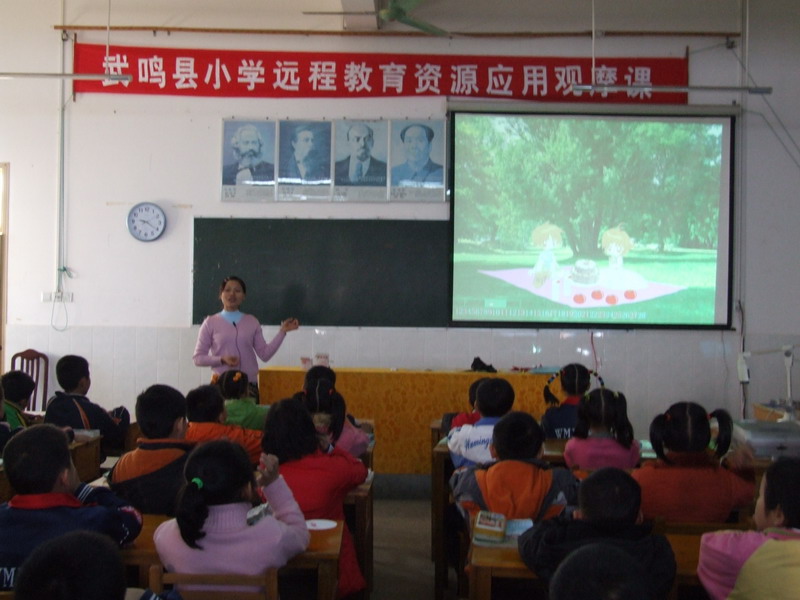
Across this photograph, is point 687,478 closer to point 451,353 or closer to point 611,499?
point 611,499

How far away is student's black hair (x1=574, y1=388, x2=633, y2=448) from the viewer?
11.7 feet

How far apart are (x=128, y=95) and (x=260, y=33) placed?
45.3 inches

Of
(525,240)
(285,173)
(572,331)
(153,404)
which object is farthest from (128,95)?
(153,404)

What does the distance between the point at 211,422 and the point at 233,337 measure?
211 cm

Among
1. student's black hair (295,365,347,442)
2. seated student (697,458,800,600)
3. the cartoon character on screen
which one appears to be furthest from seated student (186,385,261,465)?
the cartoon character on screen

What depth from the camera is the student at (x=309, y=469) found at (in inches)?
117

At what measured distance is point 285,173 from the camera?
6.59 m

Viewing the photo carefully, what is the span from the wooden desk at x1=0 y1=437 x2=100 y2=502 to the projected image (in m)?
3.22

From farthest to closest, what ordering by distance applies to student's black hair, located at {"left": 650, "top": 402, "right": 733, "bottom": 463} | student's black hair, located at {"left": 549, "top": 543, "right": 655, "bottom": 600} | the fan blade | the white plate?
the fan blade < student's black hair, located at {"left": 650, "top": 402, "right": 733, "bottom": 463} < the white plate < student's black hair, located at {"left": 549, "top": 543, "right": 655, "bottom": 600}

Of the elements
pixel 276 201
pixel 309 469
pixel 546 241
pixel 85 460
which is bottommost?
pixel 85 460

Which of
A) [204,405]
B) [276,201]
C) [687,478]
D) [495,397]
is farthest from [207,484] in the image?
[276,201]

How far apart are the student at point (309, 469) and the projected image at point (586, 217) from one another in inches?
146

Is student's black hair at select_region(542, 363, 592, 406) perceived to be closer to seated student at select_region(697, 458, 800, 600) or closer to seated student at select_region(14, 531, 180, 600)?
seated student at select_region(697, 458, 800, 600)

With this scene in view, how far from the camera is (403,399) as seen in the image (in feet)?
19.3
